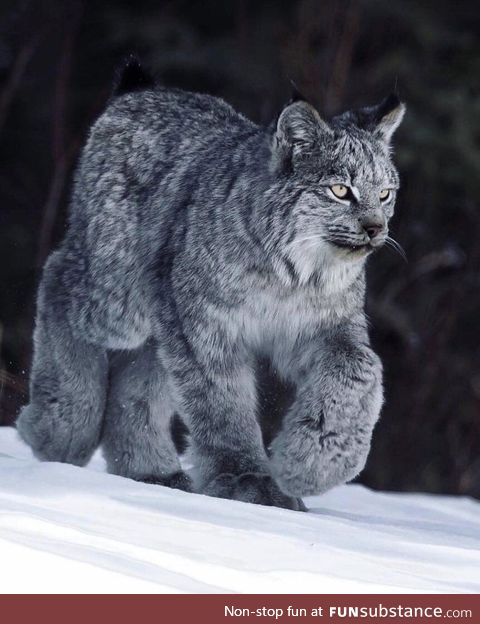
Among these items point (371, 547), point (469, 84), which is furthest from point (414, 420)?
point (371, 547)

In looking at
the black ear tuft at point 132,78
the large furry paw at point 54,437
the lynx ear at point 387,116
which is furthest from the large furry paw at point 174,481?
the black ear tuft at point 132,78

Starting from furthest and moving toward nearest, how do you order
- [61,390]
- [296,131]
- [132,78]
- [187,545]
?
1. [132,78]
2. [61,390]
3. [296,131]
4. [187,545]

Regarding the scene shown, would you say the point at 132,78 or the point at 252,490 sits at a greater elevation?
the point at 132,78

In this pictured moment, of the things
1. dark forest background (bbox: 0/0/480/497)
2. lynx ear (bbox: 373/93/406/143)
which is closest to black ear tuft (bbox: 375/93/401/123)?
lynx ear (bbox: 373/93/406/143)

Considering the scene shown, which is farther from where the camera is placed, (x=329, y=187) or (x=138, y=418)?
(x=138, y=418)

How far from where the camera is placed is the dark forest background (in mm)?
9320

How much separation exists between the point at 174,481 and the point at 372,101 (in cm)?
509

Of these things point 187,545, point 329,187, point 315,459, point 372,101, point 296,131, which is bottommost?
point 372,101

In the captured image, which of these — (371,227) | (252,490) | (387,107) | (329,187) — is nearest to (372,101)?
(387,107)

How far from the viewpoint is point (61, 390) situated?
5137 millimetres

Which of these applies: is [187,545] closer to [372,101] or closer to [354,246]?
[354,246]

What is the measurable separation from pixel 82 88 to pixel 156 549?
8.10 meters

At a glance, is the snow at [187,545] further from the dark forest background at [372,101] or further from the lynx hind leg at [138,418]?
the dark forest background at [372,101]

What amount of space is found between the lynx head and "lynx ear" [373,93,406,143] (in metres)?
0.10
